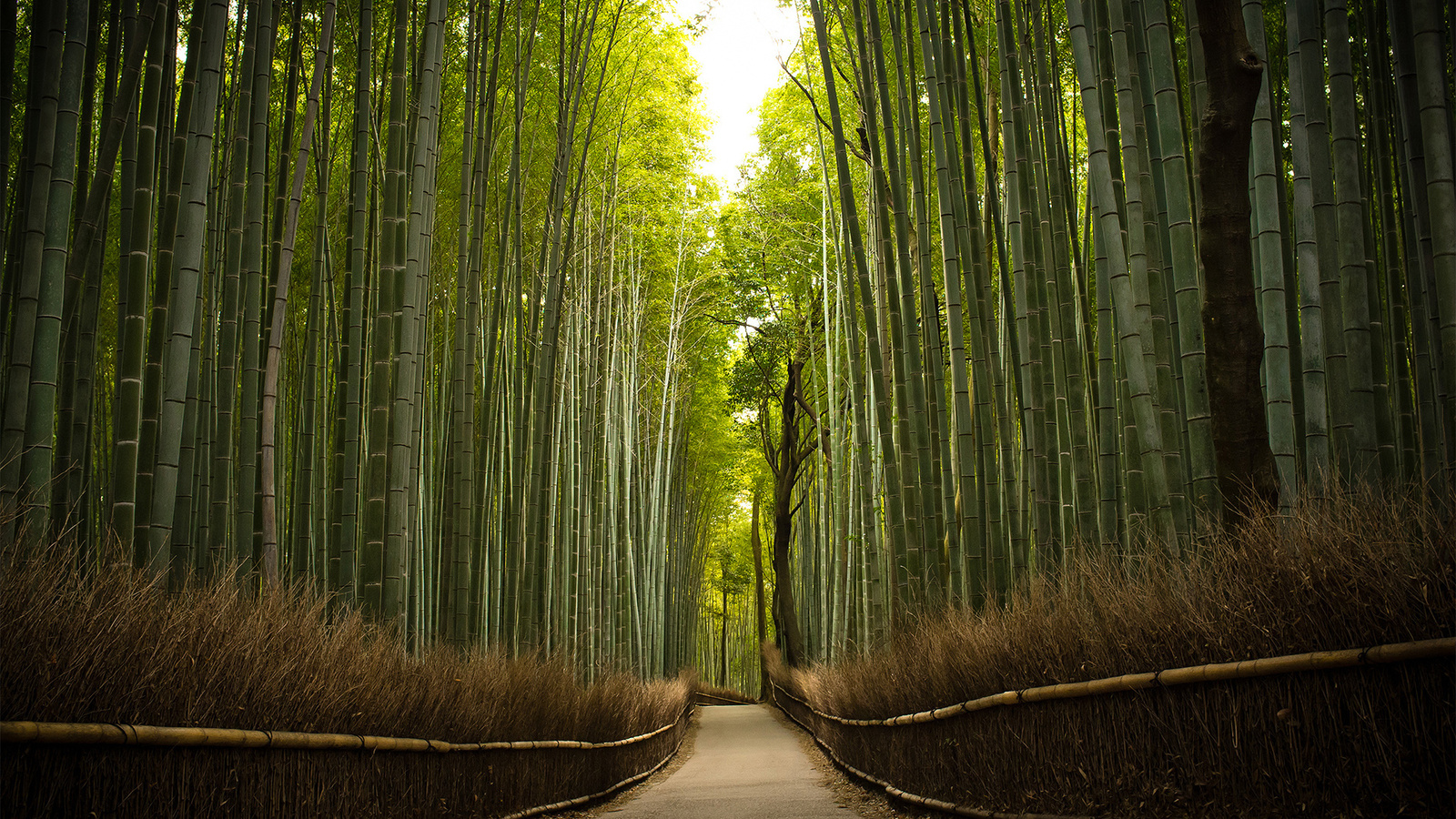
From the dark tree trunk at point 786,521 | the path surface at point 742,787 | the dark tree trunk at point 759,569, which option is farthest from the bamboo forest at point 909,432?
the dark tree trunk at point 759,569

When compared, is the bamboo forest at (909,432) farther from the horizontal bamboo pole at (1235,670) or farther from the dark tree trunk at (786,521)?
the dark tree trunk at (786,521)

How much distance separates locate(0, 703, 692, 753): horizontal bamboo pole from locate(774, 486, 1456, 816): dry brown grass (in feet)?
5.80

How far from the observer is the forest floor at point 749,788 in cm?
398

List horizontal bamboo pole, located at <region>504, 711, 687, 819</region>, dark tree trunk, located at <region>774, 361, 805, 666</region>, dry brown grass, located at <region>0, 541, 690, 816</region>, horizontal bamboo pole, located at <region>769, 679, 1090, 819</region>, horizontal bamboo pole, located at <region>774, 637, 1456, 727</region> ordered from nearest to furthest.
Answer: horizontal bamboo pole, located at <region>774, 637, 1456, 727</region>, dry brown grass, located at <region>0, 541, 690, 816</region>, horizontal bamboo pole, located at <region>769, 679, 1090, 819</region>, horizontal bamboo pole, located at <region>504, 711, 687, 819</region>, dark tree trunk, located at <region>774, 361, 805, 666</region>

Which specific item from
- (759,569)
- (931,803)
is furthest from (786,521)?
(931,803)

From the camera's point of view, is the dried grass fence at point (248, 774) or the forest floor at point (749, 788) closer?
the dried grass fence at point (248, 774)

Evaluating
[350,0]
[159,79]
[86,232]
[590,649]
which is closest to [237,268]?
[86,232]

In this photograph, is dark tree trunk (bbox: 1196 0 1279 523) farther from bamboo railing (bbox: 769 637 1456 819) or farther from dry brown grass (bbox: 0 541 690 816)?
dry brown grass (bbox: 0 541 690 816)

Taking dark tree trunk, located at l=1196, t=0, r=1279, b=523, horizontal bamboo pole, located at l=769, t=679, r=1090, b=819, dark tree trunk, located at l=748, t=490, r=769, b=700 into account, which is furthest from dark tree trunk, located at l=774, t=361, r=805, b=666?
dark tree trunk, located at l=1196, t=0, r=1279, b=523

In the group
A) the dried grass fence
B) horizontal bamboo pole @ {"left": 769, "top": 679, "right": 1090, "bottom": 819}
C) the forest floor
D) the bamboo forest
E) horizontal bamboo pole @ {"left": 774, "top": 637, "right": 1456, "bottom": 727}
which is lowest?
the forest floor

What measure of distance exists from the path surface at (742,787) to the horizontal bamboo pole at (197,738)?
57.2 inches

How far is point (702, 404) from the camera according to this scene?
1383 centimetres

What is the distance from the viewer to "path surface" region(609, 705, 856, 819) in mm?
3945

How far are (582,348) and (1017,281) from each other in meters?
4.59
